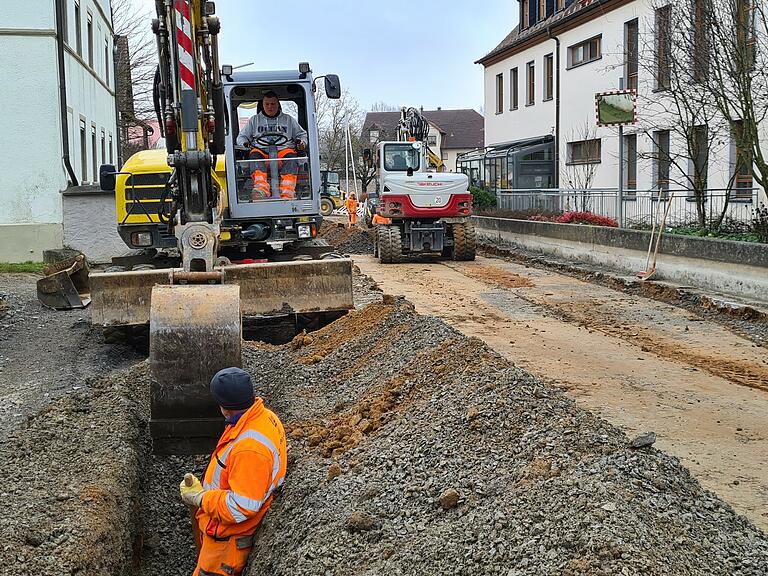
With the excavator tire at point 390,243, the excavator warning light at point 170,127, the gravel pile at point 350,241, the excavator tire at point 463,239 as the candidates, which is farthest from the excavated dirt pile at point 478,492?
the gravel pile at point 350,241

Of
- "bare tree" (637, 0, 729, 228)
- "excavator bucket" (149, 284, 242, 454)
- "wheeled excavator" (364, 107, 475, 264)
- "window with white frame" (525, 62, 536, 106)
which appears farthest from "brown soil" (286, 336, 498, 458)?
"window with white frame" (525, 62, 536, 106)

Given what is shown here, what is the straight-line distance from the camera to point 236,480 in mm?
4996

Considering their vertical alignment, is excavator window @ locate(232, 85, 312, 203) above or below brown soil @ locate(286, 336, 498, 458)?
above

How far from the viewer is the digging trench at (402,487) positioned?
13.1 ft

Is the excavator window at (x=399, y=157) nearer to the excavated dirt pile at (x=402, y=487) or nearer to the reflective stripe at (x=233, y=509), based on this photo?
the excavated dirt pile at (x=402, y=487)

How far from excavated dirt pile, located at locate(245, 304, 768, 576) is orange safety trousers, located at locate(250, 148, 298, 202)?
3852 millimetres

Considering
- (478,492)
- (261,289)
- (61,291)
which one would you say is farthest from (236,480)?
(61,291)

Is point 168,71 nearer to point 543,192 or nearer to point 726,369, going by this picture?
point 726,369

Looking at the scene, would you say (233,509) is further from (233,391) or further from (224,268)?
(224,268)

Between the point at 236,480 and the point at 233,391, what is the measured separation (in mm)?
468

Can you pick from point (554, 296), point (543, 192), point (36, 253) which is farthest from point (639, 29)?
point (36, 253)

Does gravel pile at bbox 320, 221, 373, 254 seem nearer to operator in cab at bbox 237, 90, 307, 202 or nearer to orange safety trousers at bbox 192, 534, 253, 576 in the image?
operator in cab at bbox 237, 90, 307, 202

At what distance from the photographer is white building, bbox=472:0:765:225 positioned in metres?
23.2

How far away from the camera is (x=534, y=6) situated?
116 ft
